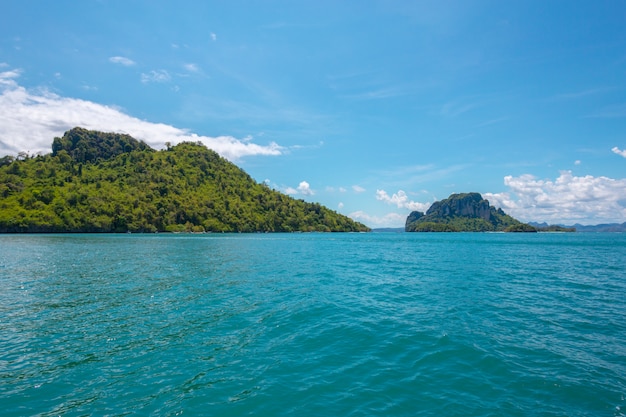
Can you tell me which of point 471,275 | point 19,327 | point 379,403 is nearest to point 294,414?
point 379,403

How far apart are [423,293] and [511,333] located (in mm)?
12400

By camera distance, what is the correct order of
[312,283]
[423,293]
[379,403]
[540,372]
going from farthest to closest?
[312,283], [423,293], [540,372], [379,403]

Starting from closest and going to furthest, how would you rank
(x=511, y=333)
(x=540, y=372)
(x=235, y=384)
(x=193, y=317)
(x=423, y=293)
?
(x=235, y=384) < (x=540, y=372) < (x=511, y=333) < (x=193, y=317) < (x=423, y=293)

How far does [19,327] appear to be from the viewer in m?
20.0

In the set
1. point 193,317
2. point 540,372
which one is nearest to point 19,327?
point 193,317

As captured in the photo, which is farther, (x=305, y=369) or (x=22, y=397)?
(x=305, y=369)

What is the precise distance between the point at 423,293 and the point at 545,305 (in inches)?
377

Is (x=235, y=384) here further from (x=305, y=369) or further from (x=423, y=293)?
(x=423, y=293)

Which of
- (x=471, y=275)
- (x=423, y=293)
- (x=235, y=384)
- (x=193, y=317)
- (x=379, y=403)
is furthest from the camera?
(x=471, y=275)

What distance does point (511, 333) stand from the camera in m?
19.5

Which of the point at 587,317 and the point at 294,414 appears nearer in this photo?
the point at 294,414

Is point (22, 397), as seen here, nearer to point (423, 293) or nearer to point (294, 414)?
point (294, 414)

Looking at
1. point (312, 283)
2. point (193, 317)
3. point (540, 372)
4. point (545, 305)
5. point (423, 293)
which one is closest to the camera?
point (540, 372)

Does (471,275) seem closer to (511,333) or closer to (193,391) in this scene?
(511,333)
